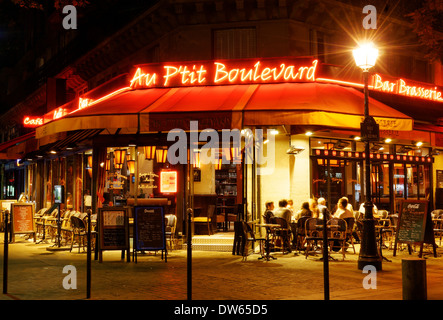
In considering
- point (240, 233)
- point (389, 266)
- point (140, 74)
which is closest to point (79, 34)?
point (140, 74)

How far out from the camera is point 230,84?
15.5 metres

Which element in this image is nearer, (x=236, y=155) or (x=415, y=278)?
(x=415, y=278)

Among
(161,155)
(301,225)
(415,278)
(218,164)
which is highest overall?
(161,155)

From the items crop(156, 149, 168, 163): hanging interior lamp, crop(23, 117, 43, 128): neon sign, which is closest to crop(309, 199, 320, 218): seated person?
crop(156, 149, 168, 163): hanging interior lamp

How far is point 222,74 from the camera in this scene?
15.6 meters

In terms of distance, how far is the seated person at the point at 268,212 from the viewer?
1413cm

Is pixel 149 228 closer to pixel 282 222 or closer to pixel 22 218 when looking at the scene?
pixel 282 222

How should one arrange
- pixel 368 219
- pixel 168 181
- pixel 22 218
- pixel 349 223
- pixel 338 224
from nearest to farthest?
pixel 368 219
pixel 338 224
pixel 349 223
pixel 168 181
pixel 22 218

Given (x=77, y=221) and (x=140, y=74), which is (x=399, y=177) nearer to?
(x=140, y=74)

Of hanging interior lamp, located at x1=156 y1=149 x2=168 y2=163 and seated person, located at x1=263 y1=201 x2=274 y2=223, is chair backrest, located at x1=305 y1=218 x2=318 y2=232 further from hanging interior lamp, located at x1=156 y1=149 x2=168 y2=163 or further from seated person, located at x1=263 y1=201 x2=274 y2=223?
hanging interior lamp, located at x1=156 y1=149 x2=168 y2=163

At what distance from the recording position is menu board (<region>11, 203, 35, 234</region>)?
56.5 feet

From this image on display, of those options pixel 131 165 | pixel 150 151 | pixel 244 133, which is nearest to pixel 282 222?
pixel 244 133

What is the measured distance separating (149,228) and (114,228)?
2.82 feet

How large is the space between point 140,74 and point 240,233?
596 cm
